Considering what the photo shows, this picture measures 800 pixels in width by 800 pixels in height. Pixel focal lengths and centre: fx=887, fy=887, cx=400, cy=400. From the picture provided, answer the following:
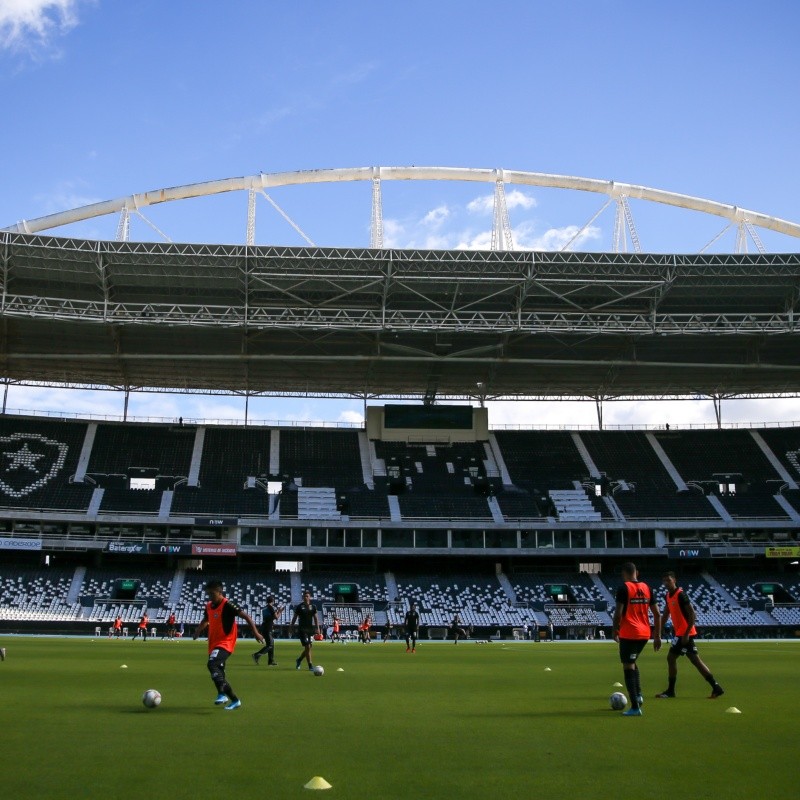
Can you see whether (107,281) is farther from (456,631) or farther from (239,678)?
(239,678)

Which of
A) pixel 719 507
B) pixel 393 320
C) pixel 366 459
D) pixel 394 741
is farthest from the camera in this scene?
pixel 366 459

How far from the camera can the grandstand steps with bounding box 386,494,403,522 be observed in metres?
57.3

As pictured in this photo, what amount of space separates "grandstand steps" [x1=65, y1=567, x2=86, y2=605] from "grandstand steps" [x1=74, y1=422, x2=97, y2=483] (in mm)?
6152

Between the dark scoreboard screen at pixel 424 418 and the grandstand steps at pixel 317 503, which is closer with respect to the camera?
the grandstand steps at pixel 317 503

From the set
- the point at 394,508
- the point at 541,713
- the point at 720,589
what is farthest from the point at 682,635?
the point at 720,589

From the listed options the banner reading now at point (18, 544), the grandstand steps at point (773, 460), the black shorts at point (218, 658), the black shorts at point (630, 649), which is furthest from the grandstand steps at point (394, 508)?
the black shorts at point (630, 649)

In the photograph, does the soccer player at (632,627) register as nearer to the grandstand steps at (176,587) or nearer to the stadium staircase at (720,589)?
the grandstand steps at (176,587)

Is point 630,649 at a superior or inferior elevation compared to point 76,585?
inferior

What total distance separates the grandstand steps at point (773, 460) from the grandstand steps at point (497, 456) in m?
18.9

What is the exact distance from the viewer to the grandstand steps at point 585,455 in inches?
2482

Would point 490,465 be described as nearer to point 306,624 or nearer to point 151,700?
point 306,624

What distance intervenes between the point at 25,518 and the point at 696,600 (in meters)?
41.6

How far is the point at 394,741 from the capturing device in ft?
29.5

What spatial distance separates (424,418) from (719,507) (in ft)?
69.6
